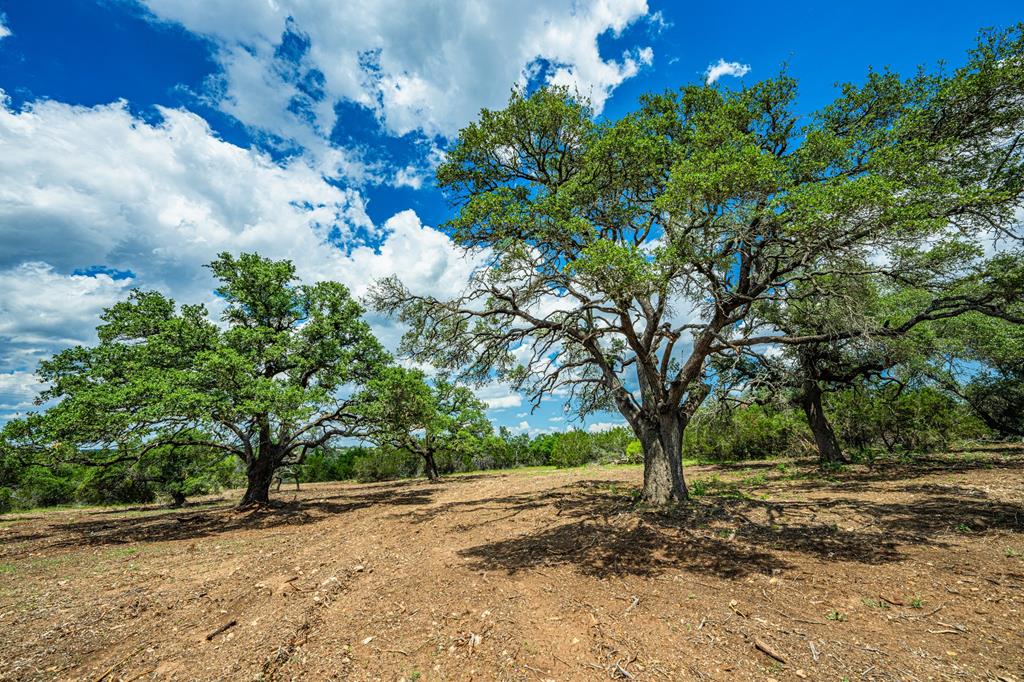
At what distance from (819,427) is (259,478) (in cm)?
2579

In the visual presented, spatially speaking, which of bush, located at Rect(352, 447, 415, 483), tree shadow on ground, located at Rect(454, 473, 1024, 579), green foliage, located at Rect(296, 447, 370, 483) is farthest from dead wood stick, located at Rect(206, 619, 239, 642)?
green foliage, located at Rect(296, 447, 370, 483)

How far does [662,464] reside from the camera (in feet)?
33.5

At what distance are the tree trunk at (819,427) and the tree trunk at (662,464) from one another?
1338 cm

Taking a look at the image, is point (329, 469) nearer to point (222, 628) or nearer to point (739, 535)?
point (222, 628)

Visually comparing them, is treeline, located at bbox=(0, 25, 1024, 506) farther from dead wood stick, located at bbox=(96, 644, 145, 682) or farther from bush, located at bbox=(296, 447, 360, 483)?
bush, located at bbox=(296, 447, 360, 483)

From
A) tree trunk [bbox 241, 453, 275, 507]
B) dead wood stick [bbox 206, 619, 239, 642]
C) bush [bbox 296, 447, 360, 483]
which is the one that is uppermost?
tree trunk [bbox 241, 453, 275, 507]

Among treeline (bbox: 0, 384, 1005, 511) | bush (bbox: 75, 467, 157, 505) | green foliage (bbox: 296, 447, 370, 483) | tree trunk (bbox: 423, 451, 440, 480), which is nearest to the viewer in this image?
treeline (bbox: 0, 384, 1005, 511)

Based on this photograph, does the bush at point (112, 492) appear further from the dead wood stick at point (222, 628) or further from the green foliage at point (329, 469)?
the dead wood stick at point (222, 628)

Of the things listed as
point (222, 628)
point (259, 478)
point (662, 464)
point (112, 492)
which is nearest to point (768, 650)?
point (222, 628)

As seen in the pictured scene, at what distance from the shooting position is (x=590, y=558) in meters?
6.51

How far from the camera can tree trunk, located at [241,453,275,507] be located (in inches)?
619

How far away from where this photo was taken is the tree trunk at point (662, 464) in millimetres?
10086

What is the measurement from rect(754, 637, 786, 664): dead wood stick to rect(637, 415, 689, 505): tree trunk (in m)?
6.42

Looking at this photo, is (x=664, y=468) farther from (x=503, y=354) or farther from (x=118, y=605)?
(x=118, y=605)
